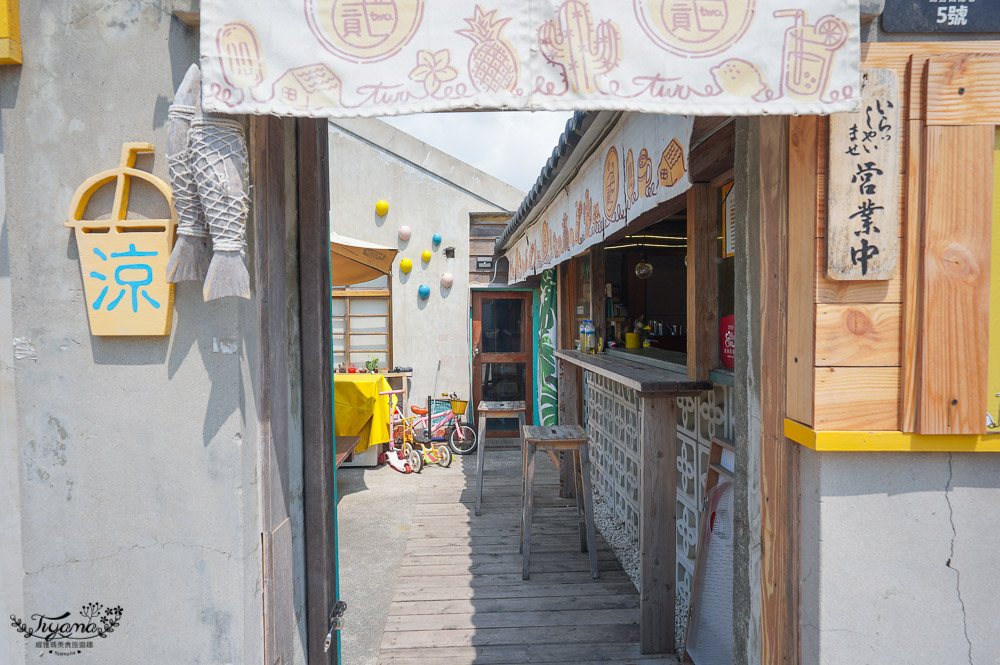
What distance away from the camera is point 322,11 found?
1.36 meters

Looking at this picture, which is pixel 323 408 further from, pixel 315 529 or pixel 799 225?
pixel 799 225

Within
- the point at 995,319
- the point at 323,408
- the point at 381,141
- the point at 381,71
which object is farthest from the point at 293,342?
the point at 381,141

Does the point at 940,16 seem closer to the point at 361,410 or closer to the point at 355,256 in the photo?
the point at 355,256

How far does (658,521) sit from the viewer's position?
3.07 m

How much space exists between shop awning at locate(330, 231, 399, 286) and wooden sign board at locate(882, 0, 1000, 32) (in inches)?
184

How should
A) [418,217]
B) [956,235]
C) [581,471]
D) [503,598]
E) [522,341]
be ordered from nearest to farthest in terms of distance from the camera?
[956,235] → [503,598] → [581,471] → [418,217] → [522,341]

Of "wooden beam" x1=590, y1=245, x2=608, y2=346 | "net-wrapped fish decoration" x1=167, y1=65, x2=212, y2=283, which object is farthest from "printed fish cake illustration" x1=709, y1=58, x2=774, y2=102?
"wooden beam" x1=590, y1=245, x2=608, y2=346

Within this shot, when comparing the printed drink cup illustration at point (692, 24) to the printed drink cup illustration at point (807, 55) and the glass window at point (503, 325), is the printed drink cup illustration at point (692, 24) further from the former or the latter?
the glass window at point (503, 325)

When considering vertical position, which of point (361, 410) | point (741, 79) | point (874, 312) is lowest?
point (361, 410)

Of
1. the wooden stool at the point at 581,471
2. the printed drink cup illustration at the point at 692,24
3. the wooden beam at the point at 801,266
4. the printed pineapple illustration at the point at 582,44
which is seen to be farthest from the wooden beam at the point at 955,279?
the wooden stool at the point at 581,471

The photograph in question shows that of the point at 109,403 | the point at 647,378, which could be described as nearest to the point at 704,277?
the point at 647,378

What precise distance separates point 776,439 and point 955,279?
63cm

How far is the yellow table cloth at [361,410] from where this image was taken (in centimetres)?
603

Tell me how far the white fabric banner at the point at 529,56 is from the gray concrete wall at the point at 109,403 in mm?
365
